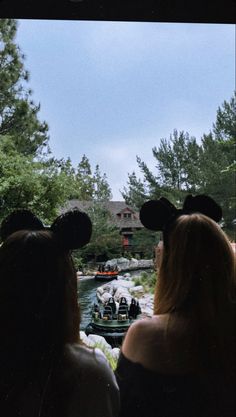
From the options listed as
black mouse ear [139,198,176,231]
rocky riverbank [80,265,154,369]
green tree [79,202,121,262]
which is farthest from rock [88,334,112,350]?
black mouse ear [139,198,176,231]

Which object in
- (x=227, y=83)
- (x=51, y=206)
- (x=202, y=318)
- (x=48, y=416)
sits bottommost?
(x=48, y=416)

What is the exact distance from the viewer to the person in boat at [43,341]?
0.73m

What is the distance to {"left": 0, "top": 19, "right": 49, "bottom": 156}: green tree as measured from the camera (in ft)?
3.57

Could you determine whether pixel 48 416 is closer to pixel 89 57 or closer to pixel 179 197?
pixel 179 197

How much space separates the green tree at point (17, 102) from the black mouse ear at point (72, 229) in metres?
0.36

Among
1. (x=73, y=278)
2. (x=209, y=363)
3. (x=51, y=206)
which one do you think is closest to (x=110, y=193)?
(x=51, y=206)

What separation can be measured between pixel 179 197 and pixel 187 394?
1.56 feet

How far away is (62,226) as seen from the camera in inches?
31.6

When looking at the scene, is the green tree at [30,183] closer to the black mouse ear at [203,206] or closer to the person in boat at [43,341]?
the person in boat at [43,341]

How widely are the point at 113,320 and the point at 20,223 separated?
0.50 m

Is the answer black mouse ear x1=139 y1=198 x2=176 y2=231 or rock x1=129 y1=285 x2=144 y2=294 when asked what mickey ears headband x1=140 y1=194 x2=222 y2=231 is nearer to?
black mouse ear x1=139 y1=198 x2=176 y2=231

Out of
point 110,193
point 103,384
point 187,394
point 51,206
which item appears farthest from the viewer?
point 110,193

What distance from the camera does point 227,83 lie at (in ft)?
3.89

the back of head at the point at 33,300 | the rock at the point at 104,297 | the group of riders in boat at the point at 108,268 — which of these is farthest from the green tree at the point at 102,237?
the back of head at the point at 33,300
